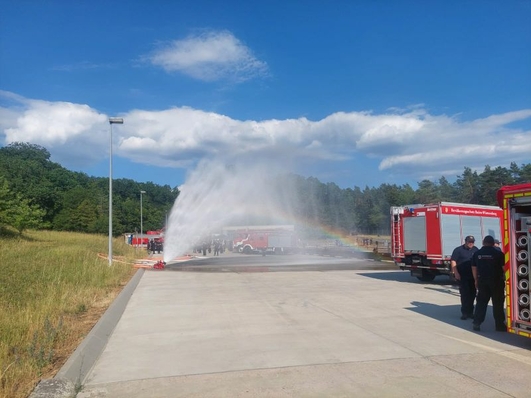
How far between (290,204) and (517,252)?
41049 mm

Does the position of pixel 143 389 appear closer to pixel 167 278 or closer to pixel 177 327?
pixel 177 327

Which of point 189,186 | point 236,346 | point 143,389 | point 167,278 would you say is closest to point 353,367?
point 236,346

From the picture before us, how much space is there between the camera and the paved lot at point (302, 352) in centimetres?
543

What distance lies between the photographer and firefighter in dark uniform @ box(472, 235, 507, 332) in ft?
27.3

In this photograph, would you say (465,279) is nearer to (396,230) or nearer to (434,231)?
(434,231)

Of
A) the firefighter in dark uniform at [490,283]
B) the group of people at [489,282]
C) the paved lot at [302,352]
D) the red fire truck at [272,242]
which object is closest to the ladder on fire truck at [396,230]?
the paved lot at [302,352]

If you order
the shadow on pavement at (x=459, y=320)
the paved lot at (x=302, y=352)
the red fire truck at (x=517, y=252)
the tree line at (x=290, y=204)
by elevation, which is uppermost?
the tree line at (x=290, y=204)

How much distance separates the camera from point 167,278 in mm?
19266

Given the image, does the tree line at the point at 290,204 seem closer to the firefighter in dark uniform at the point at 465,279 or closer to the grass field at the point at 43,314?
the grass field at the point at 43,314

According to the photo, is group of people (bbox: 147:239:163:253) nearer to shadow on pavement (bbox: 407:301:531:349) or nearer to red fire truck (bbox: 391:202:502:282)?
red fire truck (bbox: 391:202:502:282)

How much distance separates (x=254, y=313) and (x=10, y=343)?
492 cm

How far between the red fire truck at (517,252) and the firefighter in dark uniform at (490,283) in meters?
0.86

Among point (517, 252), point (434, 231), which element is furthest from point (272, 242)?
point (517, 252)

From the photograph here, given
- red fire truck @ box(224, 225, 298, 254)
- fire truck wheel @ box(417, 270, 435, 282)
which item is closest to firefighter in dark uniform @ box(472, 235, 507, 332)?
fire truck wheel @ box(417, 270, 435, 282)
